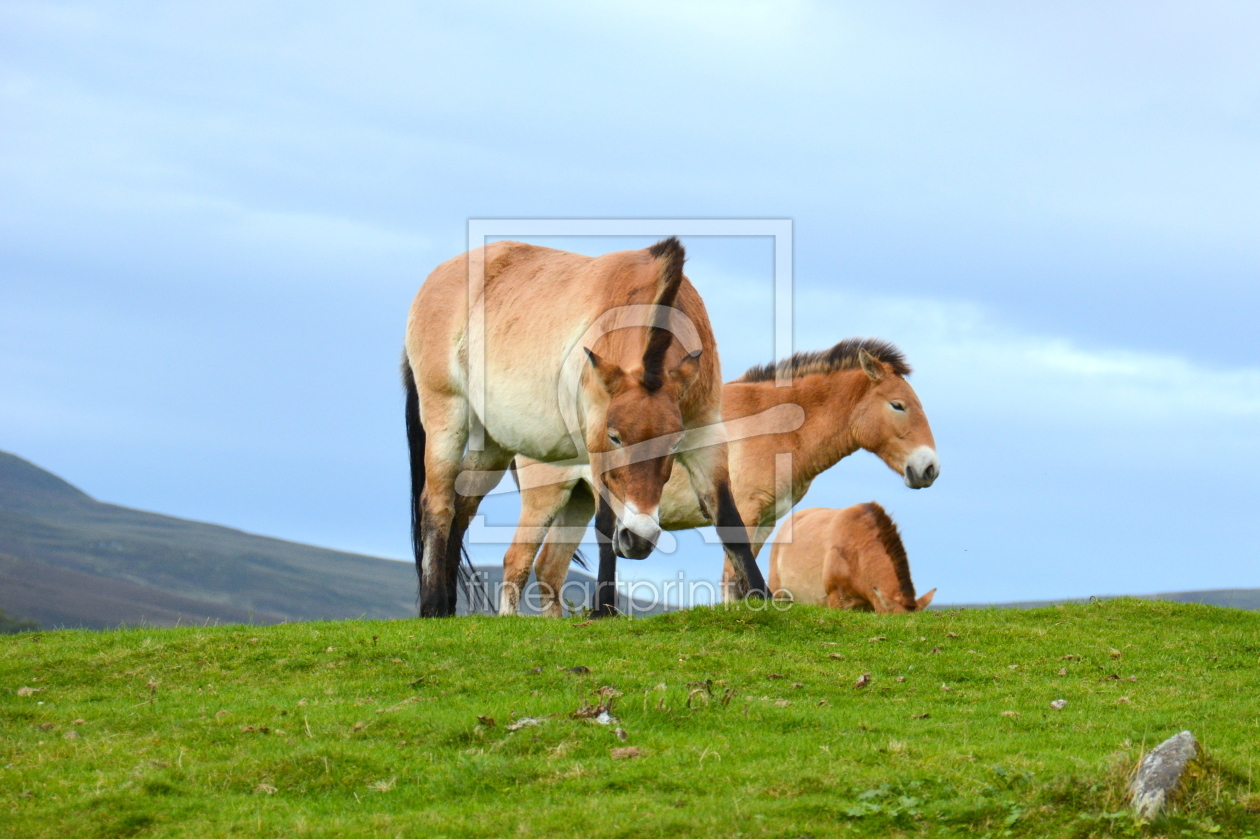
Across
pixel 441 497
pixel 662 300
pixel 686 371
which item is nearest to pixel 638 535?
pixel 686 371

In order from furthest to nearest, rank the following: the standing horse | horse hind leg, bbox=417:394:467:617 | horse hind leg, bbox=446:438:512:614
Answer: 1. the standing horse
2. horse hind leg, bbox=446:438:512:614
3. horse hind leg, bbox=417:394:467:617

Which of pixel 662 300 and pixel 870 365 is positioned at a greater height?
pixel 870 365

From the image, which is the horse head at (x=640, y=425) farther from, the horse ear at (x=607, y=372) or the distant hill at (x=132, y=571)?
the distant hill at (x=132, y=571)

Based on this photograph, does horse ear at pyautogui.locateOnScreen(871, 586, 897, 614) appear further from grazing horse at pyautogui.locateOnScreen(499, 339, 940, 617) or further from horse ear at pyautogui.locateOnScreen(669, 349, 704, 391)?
horse ear at pyautogui.locateOnScreen(669, 349, 704, 391)

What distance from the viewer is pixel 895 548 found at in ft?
53.4

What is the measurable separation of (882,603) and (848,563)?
945 mm

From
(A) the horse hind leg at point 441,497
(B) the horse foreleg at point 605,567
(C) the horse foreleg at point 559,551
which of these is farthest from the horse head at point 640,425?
(C) the horse foreleg at point 559,551

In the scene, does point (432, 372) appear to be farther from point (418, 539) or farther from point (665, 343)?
point (665, 343)

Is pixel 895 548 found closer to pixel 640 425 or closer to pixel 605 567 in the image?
pixel 605 567

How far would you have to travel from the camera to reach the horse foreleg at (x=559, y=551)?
13.9m

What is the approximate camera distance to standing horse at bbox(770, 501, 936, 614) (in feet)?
52.7

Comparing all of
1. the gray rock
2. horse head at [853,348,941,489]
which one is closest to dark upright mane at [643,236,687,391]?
the gray rock

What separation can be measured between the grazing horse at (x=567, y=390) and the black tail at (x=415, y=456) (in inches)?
0.6

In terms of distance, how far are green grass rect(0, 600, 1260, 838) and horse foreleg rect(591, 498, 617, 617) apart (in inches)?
22.0
